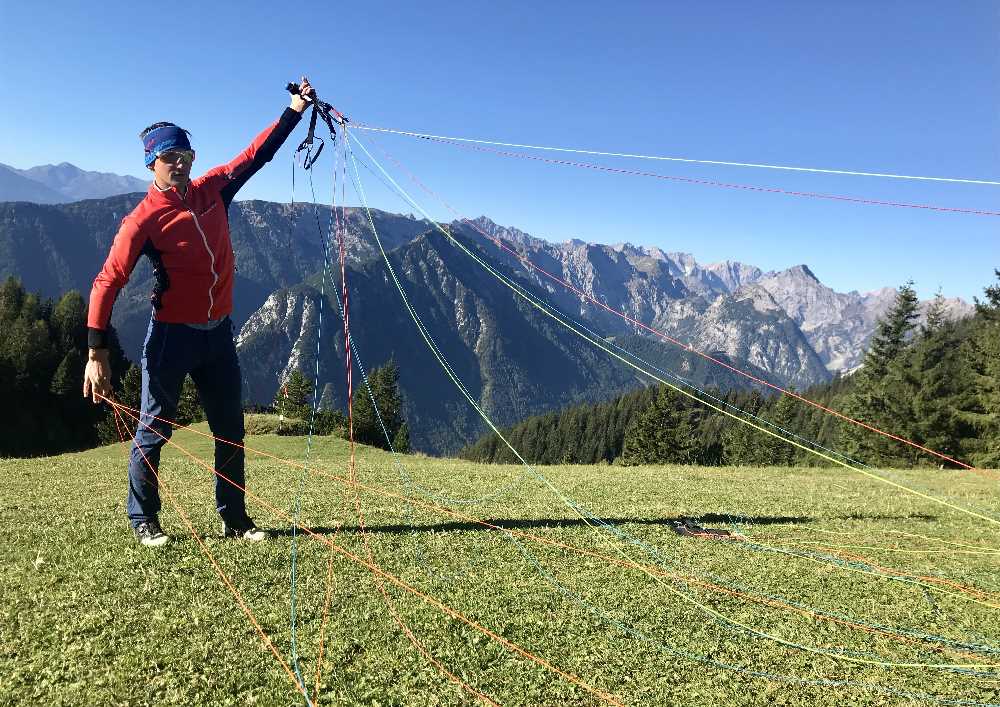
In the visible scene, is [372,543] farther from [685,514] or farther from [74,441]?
[74,441]

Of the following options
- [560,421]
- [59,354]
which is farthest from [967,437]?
[560,421]

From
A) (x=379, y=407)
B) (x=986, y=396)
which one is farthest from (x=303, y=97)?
(x=379, y=407)

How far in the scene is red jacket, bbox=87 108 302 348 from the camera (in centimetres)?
495

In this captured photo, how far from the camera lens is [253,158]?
6012 mm

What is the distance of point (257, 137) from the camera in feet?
20.0

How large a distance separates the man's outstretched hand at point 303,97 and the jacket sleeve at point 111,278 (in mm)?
2257

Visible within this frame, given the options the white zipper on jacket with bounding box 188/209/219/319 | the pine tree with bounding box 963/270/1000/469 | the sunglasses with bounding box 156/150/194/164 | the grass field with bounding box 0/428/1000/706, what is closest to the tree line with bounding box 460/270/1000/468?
the pine tree with bounding box 963/270/1000/469

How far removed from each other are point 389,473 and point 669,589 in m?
7.03

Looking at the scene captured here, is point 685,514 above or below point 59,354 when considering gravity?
above

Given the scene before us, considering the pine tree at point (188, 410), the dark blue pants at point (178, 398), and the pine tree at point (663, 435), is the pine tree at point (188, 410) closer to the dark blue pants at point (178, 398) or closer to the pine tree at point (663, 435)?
the dark blue pants at point (178, 398)

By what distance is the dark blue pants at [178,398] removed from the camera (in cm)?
534

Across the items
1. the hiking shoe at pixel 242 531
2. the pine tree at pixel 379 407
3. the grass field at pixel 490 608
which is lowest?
the pine tree at pixel 379 407

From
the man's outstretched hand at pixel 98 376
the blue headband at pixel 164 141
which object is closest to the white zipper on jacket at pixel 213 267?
the blue headband at pixel 164 141

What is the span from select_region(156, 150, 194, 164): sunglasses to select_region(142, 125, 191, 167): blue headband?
0.09 ft
